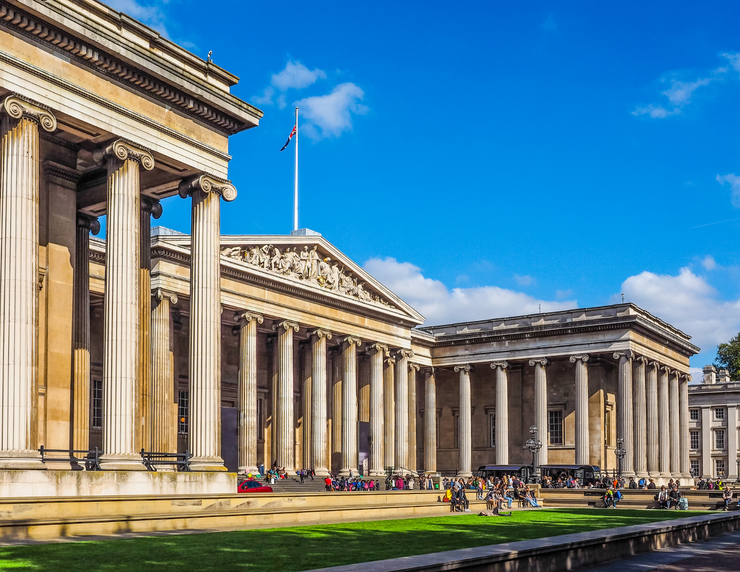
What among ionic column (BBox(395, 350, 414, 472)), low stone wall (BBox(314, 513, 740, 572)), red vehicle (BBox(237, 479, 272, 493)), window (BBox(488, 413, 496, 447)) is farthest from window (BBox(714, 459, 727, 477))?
low stone wall (BBox(314, 513, 740, 572))

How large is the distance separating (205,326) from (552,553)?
1468 cm

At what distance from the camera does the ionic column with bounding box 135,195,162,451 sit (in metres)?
27.4

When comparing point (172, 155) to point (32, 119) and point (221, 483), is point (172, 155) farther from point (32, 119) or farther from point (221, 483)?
point (221, 483)

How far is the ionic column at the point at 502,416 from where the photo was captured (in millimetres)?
70875

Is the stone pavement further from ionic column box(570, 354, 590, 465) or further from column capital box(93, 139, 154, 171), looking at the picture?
ionic column box(570, 354, 590, 465)

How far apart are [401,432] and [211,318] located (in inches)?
1544

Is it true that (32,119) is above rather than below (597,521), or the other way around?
above

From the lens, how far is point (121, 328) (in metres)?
25.2

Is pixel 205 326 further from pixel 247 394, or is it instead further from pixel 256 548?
pixel 247 394

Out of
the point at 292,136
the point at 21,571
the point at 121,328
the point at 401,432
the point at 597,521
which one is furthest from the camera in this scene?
the point at 401,432

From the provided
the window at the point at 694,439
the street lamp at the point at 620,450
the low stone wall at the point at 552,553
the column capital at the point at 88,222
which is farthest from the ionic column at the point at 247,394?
the window at the point at 694,439

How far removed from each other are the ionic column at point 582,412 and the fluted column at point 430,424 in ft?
36.8

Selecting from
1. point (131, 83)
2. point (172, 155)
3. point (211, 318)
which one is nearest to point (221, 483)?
point (211, 318)

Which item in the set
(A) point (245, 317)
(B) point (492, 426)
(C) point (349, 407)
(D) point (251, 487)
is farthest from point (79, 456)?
(B) point (492, 426)
